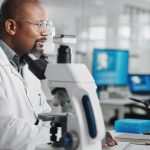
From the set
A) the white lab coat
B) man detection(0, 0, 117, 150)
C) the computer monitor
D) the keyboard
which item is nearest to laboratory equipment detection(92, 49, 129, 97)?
the computer monitor

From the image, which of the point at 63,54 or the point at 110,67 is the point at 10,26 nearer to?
the point at 63,54

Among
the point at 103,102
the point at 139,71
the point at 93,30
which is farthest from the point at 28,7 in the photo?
the point at 139,71

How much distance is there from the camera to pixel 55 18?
18.3 ft

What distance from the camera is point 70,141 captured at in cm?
119

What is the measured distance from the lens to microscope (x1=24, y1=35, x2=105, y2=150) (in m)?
1.18

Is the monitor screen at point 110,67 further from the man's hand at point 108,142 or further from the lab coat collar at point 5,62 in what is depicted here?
the man's hand at point 108,142

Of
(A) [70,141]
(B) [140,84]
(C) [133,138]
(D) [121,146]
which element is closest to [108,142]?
(D) [121,146]

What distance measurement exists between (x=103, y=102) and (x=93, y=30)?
2352 mm

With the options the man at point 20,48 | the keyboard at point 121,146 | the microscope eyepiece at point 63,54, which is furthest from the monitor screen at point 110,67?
the microscope eyepiece at point 63,54

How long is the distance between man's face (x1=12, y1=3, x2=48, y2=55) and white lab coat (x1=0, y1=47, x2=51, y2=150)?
144 millimetres

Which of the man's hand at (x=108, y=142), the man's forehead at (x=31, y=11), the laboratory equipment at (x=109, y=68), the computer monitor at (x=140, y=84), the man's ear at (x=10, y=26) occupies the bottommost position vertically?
the computer monitor at (x=140, y=84)

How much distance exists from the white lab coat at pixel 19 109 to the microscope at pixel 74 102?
251mm

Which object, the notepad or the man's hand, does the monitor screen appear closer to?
the notepad

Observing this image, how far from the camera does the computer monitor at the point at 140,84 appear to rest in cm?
499
